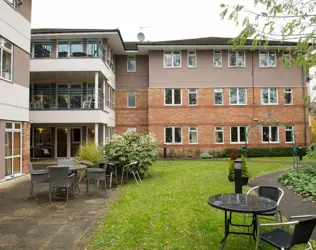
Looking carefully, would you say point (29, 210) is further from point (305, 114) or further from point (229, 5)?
point (305, 114)

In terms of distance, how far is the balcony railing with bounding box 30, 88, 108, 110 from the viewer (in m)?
15.9

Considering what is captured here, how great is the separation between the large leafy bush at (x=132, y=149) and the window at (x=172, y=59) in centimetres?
1062

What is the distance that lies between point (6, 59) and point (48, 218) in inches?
289

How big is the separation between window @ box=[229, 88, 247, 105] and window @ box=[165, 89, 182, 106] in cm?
388

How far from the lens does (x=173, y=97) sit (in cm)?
1988

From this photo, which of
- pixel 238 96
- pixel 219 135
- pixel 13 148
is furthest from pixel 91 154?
pixel 238 96

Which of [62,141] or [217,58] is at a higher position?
[217,58]

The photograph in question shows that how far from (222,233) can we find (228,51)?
17.7 meters

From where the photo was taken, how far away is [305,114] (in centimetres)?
1998

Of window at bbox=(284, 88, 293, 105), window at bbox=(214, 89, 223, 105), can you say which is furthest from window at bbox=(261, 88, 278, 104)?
window at bbox=(214, 89, 223, 105)

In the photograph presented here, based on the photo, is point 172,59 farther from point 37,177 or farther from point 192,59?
point 37,177

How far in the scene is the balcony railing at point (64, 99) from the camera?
15.9m

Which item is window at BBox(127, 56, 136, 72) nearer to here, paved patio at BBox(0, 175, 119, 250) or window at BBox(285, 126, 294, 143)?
window at BBox(285, 126, 294, 143)

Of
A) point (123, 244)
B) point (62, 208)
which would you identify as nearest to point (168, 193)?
point (62, 208)
